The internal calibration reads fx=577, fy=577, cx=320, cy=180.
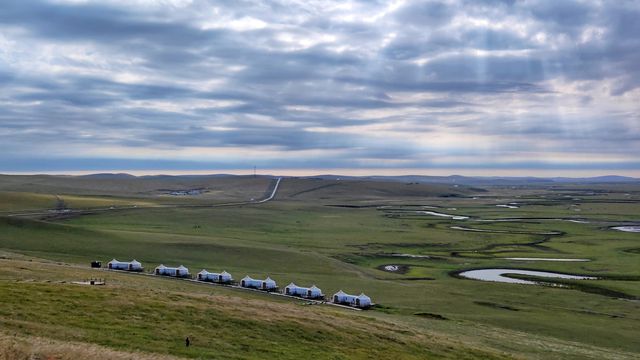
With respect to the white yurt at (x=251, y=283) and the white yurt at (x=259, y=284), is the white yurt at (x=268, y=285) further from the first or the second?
the white yurt at (x=251, y=283)

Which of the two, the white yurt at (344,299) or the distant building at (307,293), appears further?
the distant building at (307,293)

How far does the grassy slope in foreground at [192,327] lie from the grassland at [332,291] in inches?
6.2

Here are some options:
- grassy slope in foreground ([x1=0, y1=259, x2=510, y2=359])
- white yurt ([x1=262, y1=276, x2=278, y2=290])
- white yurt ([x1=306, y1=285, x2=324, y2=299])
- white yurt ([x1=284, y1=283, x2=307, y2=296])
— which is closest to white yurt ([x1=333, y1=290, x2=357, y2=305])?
white yurt ([x1=306, y1=285, x2=324, y2=299])

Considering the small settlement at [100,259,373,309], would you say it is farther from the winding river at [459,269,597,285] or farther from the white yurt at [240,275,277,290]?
the winding river at [459,269,597,285]

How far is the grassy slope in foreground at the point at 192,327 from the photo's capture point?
33531mm

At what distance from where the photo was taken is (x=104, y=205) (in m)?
190

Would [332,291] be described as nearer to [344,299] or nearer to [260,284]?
[344,299]

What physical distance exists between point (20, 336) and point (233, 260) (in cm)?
6592

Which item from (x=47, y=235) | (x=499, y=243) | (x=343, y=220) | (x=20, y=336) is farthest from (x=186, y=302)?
(x=343, y=220)

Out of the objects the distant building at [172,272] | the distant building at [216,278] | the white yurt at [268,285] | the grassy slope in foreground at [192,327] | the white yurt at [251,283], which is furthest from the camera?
the distant building at [172,272]

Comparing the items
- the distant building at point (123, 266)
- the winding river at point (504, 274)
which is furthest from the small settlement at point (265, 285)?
the winding river at point (504, 274)

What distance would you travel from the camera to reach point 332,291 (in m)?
75.1

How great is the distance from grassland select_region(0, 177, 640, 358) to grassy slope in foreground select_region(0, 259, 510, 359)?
0.16m

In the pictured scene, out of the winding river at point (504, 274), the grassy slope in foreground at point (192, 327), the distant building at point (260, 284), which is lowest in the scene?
the winding river at point (504, 274)
